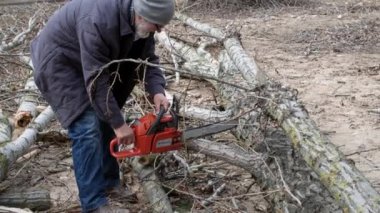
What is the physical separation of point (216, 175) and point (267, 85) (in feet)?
2.75

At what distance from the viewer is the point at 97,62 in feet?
10.7

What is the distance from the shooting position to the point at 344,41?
8820mm

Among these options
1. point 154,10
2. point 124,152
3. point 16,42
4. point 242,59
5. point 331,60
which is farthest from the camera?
point 331,60

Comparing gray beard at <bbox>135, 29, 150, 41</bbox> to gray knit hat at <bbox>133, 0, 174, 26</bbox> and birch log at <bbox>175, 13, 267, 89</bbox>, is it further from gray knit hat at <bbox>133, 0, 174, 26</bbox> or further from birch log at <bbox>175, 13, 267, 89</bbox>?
birch log at <bbox>175, 13, 267, 89</bbox>

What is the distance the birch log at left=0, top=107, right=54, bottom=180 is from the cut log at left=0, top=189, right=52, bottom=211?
16 cm

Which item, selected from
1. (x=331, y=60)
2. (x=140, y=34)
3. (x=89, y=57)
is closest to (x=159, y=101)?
(x=140, y=34)

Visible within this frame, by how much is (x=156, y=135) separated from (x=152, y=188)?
61 centimetres

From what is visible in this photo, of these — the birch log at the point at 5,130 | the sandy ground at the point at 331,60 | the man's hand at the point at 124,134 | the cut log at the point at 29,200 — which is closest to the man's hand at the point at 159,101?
the man's hand at the point at 124,134

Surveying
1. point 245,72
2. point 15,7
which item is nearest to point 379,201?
point 245,72

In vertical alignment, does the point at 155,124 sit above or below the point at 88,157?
above

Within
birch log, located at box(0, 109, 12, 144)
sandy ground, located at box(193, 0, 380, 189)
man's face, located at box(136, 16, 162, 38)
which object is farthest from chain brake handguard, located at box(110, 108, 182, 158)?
sandy ground, located at box(193, 0, 380, 189)

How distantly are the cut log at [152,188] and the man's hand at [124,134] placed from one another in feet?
1.84

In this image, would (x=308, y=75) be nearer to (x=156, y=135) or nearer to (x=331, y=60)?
(x=331, y=60)

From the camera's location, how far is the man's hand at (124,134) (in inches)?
134
